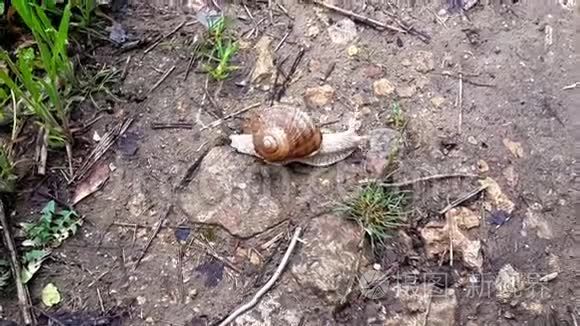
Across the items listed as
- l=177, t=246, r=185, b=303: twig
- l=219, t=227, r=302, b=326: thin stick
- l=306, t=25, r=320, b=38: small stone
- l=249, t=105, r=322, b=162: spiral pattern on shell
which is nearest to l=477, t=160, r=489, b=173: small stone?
l=249, t=105, r=322, b=162: spiral pattern on shell

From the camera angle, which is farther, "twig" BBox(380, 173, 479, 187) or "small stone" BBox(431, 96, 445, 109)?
"small stone" BBox(431, 96, 445, 109)

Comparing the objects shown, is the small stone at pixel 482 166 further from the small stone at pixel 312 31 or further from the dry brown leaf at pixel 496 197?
the small stone at pixel 312 31

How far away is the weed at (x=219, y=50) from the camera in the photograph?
2443 mm

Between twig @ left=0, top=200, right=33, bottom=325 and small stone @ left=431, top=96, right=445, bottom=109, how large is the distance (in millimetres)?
1457

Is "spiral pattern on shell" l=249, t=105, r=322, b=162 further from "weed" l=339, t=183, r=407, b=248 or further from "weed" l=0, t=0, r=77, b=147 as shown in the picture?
"weed" l=0, t=0, r=77, b=147

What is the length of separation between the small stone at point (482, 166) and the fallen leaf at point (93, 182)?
4.04 feet

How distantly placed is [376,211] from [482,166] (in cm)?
42

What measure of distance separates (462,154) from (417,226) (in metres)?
0.31

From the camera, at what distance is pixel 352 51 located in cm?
254

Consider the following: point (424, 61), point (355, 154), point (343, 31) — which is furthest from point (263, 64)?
point (424, 61)

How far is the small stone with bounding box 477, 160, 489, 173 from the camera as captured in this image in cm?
234

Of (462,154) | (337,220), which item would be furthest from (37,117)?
(462,154)

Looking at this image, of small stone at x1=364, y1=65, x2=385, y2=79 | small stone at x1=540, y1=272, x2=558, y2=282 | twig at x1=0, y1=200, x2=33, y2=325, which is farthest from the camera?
small stone at x1=364, y1=65, x2=385, y2=79

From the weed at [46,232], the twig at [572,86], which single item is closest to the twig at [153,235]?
the weed at [46,232]
